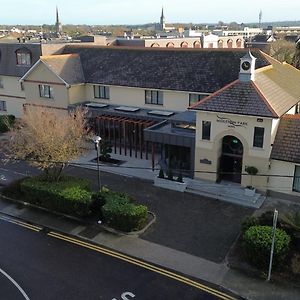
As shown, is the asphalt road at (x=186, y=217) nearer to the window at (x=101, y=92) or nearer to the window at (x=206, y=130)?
the window at (x=206, y=130)

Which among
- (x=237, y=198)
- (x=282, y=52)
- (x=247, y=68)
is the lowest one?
(x=237, y=198)

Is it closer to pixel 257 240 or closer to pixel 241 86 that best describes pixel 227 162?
pixel 241 86

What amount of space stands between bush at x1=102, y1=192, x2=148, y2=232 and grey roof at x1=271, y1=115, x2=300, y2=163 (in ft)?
35.5

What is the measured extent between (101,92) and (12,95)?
13.8 m

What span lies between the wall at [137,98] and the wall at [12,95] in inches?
409

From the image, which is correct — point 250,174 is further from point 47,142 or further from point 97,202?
point 47,142

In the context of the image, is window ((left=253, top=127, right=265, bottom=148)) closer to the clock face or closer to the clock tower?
the clock tower

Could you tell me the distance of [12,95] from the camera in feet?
165

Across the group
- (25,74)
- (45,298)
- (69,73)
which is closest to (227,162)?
(45,298)

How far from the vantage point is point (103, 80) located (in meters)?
42.4

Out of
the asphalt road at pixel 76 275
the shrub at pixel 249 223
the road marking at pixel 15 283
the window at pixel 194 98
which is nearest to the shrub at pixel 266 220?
the shrub at pixel 249 223

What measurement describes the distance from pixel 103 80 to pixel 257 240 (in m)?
27.2

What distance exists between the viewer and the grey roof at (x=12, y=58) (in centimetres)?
4714

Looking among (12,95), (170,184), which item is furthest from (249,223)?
(12,95)
